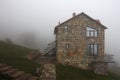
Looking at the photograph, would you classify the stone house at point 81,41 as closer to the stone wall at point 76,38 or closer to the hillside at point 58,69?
the stone wall at point 76,38

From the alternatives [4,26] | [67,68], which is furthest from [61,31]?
[4,26]

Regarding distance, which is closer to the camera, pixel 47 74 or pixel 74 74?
pixel 47 74

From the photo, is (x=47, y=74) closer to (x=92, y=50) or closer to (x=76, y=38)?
(x=76, y=38)

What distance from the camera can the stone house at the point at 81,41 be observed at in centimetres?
5228

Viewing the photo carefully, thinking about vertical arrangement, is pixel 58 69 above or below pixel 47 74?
below

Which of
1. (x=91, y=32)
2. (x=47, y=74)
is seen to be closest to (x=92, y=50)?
(x=91, y=32)

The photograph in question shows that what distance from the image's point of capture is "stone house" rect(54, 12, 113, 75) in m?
52.3

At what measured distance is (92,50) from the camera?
52812 mm

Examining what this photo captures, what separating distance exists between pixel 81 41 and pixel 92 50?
2940 mm

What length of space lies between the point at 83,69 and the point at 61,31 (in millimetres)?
9031

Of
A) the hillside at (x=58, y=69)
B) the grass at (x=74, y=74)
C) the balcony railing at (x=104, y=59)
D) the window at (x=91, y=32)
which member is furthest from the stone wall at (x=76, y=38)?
the hillside at (x=58, y=69)

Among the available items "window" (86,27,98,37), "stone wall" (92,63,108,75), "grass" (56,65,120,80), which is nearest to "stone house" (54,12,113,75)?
"window" (86,27,98,37)

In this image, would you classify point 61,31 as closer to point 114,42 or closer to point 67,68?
point 67,68

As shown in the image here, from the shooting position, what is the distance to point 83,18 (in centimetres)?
5294
